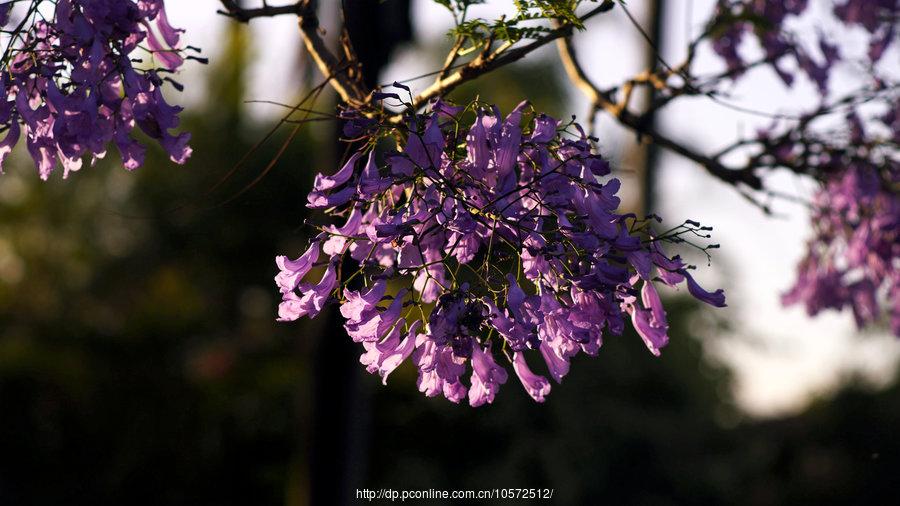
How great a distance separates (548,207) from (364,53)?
2.04 metres

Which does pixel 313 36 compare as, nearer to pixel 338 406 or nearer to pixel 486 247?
pixel 486 247

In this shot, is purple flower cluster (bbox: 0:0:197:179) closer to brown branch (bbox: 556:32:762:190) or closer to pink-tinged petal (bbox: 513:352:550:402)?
pink-tinged petal (bbox: 513:352:550:402)

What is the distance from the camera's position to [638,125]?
3.26m

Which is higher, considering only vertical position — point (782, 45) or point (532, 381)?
point (782, 45)

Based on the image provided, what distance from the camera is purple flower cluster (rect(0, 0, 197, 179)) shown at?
80.7 inches

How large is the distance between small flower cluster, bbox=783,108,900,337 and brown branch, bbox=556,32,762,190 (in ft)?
1.40

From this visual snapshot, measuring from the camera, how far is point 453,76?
2.12 m

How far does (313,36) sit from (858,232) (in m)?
2.38

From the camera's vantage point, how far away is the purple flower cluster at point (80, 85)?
2051 millimetres

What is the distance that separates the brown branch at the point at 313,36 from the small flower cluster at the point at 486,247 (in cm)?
38

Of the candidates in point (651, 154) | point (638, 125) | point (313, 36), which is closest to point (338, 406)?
point (638, 125)

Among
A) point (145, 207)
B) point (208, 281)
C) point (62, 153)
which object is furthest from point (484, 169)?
point (145, 207)

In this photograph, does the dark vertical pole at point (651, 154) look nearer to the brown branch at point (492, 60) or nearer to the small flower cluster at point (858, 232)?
the small flower cluster at point (858, 232)

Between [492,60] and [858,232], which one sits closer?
[492,60]
